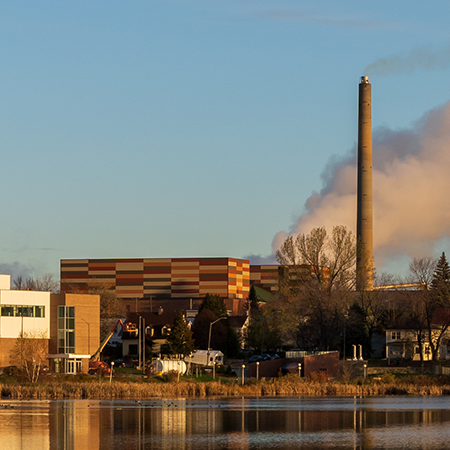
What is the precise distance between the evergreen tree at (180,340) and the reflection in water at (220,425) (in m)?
43.1

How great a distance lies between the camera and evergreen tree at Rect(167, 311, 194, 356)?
105 m

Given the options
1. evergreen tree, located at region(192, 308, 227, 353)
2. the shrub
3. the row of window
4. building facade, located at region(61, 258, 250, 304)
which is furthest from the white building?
building facade, located at region(61, 258, 250, 304)

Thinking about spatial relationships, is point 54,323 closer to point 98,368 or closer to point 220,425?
point 98,368

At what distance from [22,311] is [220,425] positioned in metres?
59.4

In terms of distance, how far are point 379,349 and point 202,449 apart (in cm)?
8947

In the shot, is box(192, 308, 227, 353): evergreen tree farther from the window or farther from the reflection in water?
the reflection in water

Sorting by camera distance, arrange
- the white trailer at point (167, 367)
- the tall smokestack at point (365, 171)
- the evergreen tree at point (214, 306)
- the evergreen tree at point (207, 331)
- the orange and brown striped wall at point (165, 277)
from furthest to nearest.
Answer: the orange and brown striped wall at point (165, 277), the tall smokestack at point (365, 171), the evergreen tree at point (214, 306), the evergreen tree at point (207, 331), the white trailer at point (167, 367)

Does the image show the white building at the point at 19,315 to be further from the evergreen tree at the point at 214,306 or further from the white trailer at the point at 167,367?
the evergreen tree at the point at 214,306

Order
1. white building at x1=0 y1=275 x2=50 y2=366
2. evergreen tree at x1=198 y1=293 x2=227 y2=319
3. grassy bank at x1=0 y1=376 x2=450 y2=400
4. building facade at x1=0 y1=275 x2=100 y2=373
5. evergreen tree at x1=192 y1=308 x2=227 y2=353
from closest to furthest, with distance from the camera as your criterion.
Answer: grassy bank at x1=0 y1=376 x2=450 y2=400, white building at x1=0 y1=275 x2=50 y2=366, building facade at x1=0 y1=275 x2=100 y2=373, evergreen tree at x1=192 y1=308 x2=227 y2=353, evergreen tree at x1=198 y1=293 x2=227 y2=319

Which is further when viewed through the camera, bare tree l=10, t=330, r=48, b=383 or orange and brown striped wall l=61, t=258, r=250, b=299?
orange and brown striped wall l=61, t=258, r=250, b=299

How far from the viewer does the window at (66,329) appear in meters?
101

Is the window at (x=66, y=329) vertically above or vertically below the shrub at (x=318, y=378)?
above

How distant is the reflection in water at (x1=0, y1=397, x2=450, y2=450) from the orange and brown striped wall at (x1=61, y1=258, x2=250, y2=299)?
126 meters

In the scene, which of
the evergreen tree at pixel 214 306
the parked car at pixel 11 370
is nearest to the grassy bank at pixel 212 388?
the parked car at pixel 11 370
